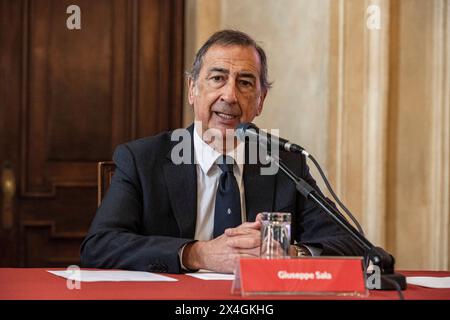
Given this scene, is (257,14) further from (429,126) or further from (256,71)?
(256,71)

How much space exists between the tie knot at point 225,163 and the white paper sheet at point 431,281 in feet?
2.29

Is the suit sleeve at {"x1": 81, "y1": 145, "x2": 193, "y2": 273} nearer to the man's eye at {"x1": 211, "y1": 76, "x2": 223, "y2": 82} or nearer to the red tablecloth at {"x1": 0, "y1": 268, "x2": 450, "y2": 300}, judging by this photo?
the red tablecloth at {"x1": 0, "y1": 268, "x2": 450, "y2": 300}

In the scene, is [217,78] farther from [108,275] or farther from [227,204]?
[108,275]

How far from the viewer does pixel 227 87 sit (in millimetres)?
2807

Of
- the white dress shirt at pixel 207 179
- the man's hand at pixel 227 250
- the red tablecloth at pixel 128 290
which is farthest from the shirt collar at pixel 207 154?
the red tablecloth at pixel 128 290

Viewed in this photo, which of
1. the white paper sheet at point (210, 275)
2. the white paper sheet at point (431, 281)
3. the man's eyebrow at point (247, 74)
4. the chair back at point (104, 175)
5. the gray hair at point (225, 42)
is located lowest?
the white paper sheet at point (431, 281)

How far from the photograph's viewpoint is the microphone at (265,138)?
1997 mm

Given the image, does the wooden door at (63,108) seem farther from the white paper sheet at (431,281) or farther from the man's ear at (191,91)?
the white paper sheet at (431,281)

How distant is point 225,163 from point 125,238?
453mm

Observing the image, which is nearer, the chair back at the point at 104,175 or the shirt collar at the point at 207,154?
the shirt collar at the point at 207,154

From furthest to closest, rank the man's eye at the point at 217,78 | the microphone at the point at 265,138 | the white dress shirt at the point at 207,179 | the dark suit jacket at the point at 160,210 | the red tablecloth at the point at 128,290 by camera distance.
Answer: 1. the man's eye at the point at 217,78
2. the white dress shirt at the point at 207,179
3. the dark suit jacket at the point at 160,210
4. the microphone at the point at 265,138
5. the red tablecloth at the point at 128,290

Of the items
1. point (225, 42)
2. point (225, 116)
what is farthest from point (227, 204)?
point (225, 42)

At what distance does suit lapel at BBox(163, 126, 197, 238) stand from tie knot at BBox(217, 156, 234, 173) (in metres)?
0.09

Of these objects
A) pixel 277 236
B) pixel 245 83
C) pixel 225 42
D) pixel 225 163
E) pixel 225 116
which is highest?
pixel 225 42
